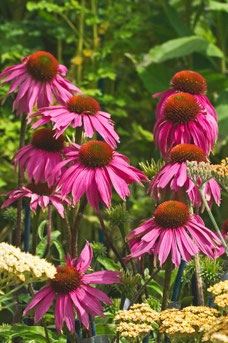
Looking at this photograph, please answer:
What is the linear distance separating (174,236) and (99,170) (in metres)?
0.19

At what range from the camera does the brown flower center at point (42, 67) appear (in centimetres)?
150

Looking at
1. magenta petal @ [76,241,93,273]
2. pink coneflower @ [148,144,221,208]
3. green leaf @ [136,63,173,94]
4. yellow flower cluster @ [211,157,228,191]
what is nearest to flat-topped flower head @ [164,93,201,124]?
pink coneflower @ [148,144,221,208]

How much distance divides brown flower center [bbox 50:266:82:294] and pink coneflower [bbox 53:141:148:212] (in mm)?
122

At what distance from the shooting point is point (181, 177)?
1244 millimetres

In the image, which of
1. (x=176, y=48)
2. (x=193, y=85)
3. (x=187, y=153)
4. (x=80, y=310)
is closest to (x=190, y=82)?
(x=193, y=85)

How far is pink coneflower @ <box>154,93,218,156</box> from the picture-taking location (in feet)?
4.48

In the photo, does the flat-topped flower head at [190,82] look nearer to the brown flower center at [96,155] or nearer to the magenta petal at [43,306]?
the brown flower center at [96,155]

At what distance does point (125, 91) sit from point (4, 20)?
87 centimetres

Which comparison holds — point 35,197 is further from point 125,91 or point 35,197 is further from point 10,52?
point 125,91

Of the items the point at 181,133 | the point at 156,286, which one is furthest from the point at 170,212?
the point at 156,286

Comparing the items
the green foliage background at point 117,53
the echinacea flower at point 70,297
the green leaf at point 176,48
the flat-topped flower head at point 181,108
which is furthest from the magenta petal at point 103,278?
the green leaf at point 176,48

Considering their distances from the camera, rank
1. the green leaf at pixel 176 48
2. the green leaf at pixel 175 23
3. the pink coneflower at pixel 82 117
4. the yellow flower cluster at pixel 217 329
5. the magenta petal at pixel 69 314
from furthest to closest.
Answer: the green leaf at pixel 175 23 → the green leaf at pixel 176 48 → the pink coneflower at pixel 82 117 → the magenta petal at pixel 69 314 → the yellow flower cluster at pixel 217 329

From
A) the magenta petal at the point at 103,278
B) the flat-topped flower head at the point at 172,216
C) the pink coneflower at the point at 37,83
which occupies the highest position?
the pink coneflower at the point at 37,83

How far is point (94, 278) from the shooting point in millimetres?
1178
